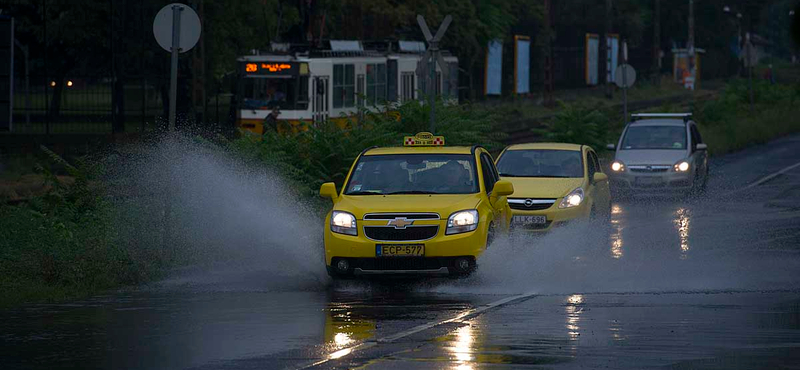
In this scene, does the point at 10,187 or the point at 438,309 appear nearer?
the point at 438,309

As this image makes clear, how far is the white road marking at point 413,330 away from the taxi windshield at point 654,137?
16.3 metres

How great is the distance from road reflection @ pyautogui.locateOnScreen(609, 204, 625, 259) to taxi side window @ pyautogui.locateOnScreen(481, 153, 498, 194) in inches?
90.7

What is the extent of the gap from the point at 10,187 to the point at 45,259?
15.9 m

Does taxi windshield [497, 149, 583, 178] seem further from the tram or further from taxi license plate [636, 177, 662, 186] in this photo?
the tram

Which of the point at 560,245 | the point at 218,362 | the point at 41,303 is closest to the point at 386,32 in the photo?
the point at 560,245

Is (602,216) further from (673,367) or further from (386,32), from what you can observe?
(386,32)

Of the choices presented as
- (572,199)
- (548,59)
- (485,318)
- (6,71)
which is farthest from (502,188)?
(548,59)

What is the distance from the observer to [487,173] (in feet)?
54.2

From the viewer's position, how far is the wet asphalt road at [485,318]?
404 inches

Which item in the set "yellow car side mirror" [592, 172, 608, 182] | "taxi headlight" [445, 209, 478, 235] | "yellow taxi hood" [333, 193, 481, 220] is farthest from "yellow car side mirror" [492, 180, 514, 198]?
"yellow car side mirror" [592, 172, 608, 182]

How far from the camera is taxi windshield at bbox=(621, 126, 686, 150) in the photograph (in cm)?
3009

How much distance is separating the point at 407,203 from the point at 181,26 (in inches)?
159

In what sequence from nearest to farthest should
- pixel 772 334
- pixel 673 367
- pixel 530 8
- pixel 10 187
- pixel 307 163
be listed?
pixel 673 367, pixel 772 334, pixel 307 163, pixel 10 187, pixel 530 8

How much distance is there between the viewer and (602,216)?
21.2m
